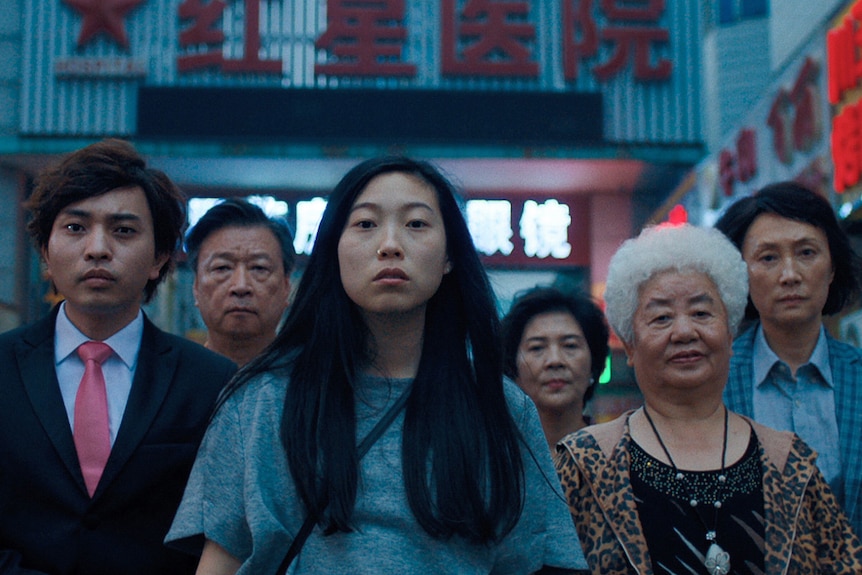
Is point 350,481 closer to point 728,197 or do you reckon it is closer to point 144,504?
point 144,504

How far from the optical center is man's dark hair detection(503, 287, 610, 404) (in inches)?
165

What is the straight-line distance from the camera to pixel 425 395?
7.47 feet

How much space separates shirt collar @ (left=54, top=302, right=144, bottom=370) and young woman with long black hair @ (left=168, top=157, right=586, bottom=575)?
0.56m

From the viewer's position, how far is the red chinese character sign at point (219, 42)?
36.9ft

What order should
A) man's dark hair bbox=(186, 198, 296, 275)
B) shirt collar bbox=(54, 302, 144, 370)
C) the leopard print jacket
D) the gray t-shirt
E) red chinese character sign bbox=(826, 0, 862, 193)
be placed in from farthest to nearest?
red chinese character sign bbox=(826, 0, 862, 193), man's dark hair bbox=(186, 198, 296, 275), shirt collar bbox=(54, 302, 144, 370), the leopard print jacket, the gray t-shirt

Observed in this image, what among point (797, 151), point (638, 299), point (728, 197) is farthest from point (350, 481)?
point (728, 197)

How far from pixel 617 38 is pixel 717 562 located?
959 cm

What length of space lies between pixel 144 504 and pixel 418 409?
2.63 ft

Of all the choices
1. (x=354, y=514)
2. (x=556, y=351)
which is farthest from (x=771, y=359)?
(x=354, y=514)

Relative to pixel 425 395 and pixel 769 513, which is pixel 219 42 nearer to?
pixel 425 395

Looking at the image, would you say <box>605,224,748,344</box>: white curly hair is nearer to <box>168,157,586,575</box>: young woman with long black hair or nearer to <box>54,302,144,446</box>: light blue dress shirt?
<box>168,157,586,575</box>: young woman with long black hair

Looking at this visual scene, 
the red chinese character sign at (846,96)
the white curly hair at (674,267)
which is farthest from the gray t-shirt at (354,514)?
the red chinese character sign at (846,96)

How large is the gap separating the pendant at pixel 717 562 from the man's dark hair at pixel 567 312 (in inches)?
67.6

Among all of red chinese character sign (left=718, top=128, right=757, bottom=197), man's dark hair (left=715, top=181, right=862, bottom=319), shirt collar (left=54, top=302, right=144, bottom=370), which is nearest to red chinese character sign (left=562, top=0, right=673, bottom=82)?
red chinese character sign (left=718, top=128, right=757, bottom=197)
